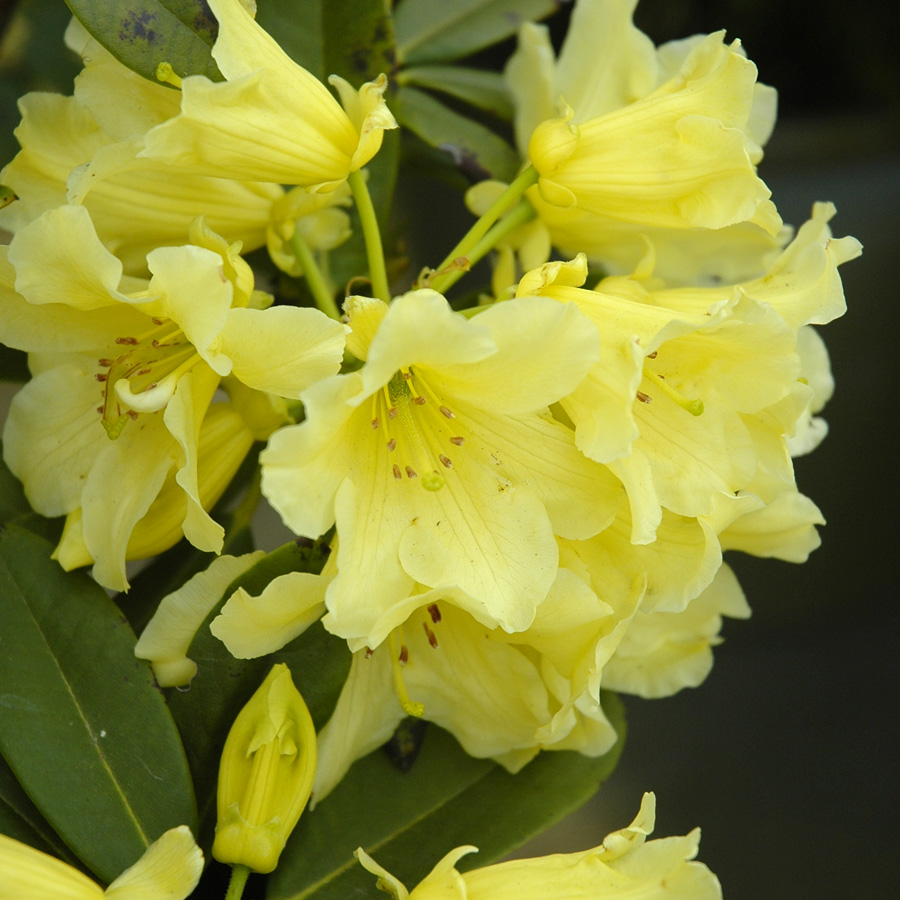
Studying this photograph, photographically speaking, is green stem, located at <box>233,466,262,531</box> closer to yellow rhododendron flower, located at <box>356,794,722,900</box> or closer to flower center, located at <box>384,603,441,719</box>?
flower center, located at <box>384,603,441,719</box>

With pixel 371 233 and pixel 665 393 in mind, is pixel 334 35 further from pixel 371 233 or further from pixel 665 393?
pixel 665 393

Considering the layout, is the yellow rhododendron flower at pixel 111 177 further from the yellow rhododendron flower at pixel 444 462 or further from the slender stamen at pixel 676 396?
the slender stamen at pixel 676 396

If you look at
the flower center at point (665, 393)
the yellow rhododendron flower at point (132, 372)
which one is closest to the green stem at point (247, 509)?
the yellow rhododendron flower at point (132, 372)

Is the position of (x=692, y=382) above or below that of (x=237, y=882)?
above

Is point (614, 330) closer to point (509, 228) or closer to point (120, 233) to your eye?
point (509, 228)

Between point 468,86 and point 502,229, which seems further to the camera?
point 468,86

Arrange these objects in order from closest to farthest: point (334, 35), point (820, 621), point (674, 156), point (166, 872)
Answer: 1. point (166, 872)
2. point (674, 156)
3. point (334, 35)
4. point (820, 621)

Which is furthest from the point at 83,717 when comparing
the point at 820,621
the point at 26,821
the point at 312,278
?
the point at 820,621
